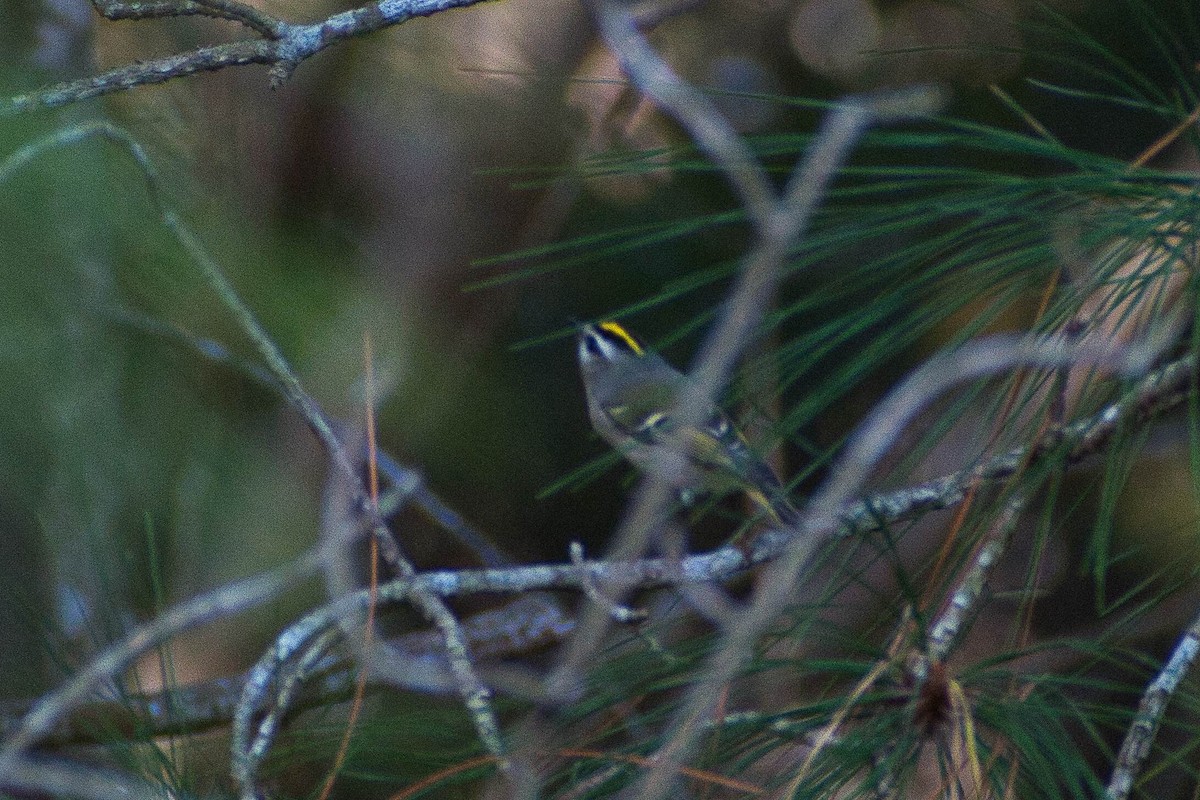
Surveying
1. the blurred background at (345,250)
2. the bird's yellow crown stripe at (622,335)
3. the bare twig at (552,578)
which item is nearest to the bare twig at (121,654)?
the bare twig at (552,578)

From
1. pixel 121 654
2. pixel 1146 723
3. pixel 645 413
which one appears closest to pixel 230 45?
pixel 121 654

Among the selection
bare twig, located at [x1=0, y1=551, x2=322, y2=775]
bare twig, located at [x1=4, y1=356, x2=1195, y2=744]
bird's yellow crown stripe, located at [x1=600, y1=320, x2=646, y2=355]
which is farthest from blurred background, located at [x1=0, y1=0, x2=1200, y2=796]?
bare twig, located at [x1=0, y1=551, x2=322, y2=775]

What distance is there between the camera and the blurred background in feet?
5.74

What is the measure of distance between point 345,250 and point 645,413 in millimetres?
591

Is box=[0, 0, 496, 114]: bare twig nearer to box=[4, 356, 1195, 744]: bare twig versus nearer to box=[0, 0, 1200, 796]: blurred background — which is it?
box=[4, 356, 1195, 744]: bare twig

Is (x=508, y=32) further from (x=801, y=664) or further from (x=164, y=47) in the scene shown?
(x=801, y=664)

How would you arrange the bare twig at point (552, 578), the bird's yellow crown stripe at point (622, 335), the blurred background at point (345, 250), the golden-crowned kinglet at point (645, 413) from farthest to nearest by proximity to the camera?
1. the bird's yellow crown stripe at point (622, 335)
2. the blurred background at point (345, 250)
3. the golden-crowned kinglet at point (645, 413)
4. the bare twig at point (552, 578)

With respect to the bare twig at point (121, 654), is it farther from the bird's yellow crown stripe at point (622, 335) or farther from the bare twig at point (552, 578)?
the bird's yellow crown stripe at point (622, 335)

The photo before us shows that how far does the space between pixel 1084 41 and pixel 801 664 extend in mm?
466

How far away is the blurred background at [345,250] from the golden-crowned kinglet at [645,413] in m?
0.10

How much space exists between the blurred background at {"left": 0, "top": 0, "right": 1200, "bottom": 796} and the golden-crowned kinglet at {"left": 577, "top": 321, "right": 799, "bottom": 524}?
103mm

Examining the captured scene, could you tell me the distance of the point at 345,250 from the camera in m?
2.01

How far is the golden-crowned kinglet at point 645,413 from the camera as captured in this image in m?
1.46

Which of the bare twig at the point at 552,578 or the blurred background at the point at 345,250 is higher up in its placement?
the blurred background at the point at 345,250
